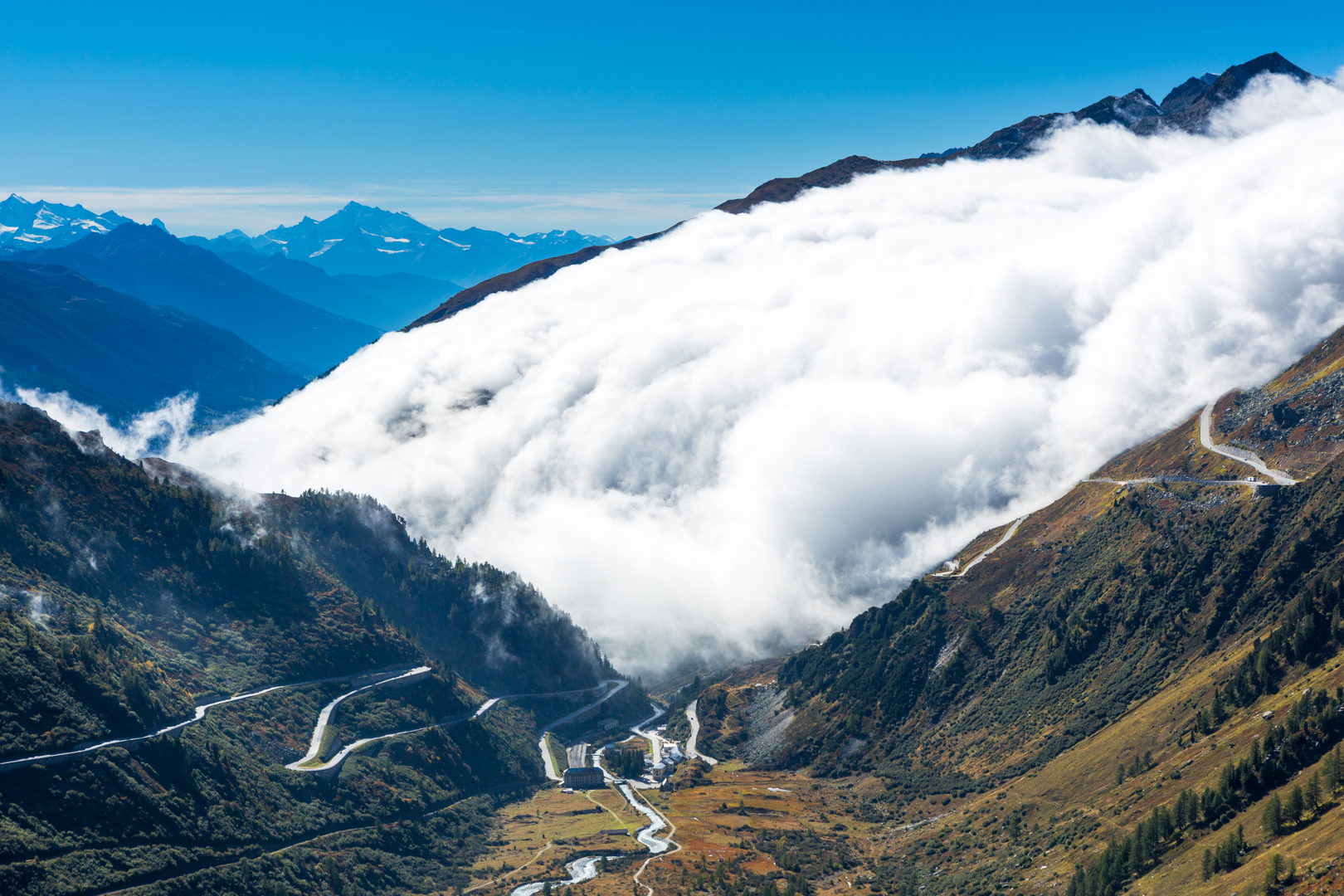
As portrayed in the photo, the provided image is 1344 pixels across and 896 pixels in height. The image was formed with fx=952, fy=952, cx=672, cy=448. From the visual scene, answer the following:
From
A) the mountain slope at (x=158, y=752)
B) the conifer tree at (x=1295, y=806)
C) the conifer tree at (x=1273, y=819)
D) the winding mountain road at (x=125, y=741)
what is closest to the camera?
the conifer tree at (x=1295, y=806)

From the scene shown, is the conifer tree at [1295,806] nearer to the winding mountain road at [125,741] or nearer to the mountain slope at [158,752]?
the mountain slope at [158,752]

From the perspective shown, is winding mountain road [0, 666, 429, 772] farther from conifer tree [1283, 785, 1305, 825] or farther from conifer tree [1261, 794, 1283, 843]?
conifer tree [1283, 785, 1305, 825]

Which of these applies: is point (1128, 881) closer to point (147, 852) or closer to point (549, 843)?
point (549, 843)

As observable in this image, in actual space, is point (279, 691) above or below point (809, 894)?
above

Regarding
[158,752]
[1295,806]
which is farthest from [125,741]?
[1295,806]

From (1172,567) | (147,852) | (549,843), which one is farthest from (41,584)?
(1172,567)

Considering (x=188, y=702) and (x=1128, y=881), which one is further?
(x=188, y=702)

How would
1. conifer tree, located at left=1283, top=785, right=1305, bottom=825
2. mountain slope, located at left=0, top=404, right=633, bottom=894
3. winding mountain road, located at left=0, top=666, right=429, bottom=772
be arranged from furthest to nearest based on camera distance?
mountain slope, located at left=0, top=404, right=633, bottom=894
winding mountain road, located at left=0, top=666, right=429, bottom=772
conifer tree, located at left=1283, top=785, right=1305, bottom=825

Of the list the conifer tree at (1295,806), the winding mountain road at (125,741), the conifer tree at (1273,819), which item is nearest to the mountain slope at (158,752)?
the winding mountain road at (125,741)

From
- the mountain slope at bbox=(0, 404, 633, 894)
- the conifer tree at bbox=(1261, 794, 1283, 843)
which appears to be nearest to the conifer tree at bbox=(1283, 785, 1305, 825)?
the conifer tree at bbox=(1261, 794, 1283, 843)

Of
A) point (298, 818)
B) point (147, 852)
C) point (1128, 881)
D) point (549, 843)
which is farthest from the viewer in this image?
point (549, 843)

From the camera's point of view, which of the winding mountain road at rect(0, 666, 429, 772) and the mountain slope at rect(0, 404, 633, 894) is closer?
the winding mountain road at rect(0, 666, 429, 772)
